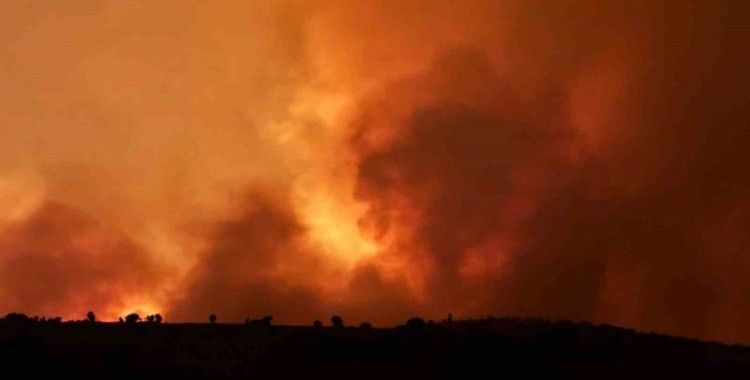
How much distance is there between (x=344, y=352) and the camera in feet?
145

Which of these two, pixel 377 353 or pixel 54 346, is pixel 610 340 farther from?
pixel 54 346

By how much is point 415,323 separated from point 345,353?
646 centimetres

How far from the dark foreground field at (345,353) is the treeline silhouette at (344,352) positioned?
42 mm

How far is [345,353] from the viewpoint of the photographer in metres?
44.1

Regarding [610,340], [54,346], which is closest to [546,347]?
[610,340]

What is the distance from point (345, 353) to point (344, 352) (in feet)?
0.35

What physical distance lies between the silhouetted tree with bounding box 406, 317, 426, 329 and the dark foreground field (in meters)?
0.79

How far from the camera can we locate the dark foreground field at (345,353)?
40.9m

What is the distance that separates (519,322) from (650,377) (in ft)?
26.6

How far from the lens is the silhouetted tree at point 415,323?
1924 inches

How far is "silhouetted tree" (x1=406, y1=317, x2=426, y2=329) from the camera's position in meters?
48.9

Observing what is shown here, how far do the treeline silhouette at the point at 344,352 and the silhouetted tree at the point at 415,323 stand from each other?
93 mm

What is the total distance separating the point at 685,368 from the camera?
44.9m

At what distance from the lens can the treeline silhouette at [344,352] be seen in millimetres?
41062
